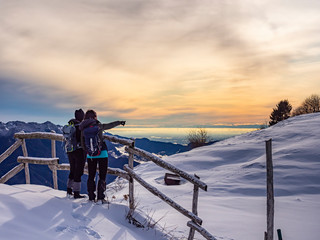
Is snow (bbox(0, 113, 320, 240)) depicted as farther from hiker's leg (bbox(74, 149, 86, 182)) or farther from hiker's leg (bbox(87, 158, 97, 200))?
hiker's leg (bbox(74, 149, 86, 182))

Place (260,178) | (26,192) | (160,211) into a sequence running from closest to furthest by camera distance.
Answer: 1. (26,192)
2. (160,211)
3. (260,178)

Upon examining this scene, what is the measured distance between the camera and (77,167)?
5.84 m

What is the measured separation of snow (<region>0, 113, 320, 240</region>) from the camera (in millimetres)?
4121

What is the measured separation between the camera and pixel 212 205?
7801 millimetres

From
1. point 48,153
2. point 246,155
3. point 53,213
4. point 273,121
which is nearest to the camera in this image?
point 53,213

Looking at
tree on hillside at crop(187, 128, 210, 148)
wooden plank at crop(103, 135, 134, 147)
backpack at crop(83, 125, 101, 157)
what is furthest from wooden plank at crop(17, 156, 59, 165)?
tree on hillside at crop(187, 128, 210, 148)

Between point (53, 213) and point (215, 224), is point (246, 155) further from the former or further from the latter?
point (53, 213)

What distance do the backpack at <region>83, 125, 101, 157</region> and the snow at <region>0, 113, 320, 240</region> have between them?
3.83 ft

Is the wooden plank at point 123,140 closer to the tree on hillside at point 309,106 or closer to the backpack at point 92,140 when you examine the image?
the backpack at point 92,140

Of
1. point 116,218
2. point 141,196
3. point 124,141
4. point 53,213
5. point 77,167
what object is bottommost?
point 141,196

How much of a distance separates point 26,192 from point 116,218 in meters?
1.91

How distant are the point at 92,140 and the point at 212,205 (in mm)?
4521

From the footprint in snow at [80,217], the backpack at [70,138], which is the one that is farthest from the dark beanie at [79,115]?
the footprint in snow at [80,217]

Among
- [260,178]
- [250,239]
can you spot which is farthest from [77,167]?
[260,178]
